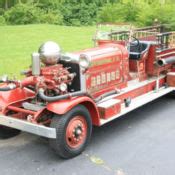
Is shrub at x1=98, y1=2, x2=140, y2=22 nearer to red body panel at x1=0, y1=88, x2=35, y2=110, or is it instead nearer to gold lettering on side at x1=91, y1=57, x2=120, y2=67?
gold lettering on side at x1=91, y1=57, x2=120, y2=67

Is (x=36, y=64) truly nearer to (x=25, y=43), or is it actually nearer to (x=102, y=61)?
(x=102, y=61)

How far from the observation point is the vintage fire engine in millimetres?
4621

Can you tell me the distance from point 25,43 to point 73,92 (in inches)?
347

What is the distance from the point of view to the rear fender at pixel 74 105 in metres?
4.53

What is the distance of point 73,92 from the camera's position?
5.07 m

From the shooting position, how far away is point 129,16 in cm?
2347

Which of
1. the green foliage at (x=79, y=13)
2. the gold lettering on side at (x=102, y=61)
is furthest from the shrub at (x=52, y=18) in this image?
the gold lettering on side at (x=102, y=61)

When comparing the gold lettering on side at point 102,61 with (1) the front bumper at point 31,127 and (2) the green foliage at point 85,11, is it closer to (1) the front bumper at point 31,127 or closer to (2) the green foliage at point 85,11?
(1) the front bumper at point 31,127

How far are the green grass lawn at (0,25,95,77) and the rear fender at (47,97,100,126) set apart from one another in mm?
4016

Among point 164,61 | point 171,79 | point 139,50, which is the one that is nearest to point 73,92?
point 139,50

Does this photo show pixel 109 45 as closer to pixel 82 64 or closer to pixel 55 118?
pixel 82 64

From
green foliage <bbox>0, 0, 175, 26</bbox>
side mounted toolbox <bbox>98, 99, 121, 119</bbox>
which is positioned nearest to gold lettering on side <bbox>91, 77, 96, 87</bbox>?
side mounted toolbox <bbox>98, 99, 121, 119</bbox>

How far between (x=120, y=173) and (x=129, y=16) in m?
20.0

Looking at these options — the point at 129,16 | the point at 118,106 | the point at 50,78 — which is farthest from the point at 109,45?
the point at 129,16
